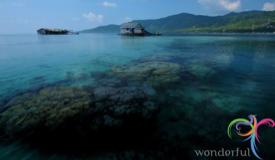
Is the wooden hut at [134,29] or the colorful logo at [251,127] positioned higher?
the wooden hut at [134,29]

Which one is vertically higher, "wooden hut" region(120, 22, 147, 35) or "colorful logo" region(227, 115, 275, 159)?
"wooden hut" region(120, 22, 147, 35)

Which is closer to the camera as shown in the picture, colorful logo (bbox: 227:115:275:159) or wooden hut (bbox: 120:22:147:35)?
colorful logo (bbox: 227:115:275:159)

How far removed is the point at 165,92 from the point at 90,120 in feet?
19.0

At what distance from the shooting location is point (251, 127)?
22.6 feet

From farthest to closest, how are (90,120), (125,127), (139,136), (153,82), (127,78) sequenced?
(127,78), (153,82), (90,120), (125,127), (139,136)

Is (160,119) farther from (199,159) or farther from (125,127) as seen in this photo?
(199,159)

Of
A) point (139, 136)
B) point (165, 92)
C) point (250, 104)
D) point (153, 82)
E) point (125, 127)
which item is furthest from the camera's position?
point (153, 82)

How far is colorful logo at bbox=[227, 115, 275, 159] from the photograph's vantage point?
19.7 feet

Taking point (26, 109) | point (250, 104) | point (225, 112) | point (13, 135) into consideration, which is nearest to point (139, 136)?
point (225, 112)

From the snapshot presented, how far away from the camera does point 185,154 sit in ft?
17.6

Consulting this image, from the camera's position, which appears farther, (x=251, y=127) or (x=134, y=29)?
(x=134, y=29)

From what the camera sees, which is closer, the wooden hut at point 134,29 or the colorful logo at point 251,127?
the colorful logo at point 251,127

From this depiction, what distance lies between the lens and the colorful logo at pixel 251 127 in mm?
6012

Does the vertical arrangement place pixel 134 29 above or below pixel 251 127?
above
